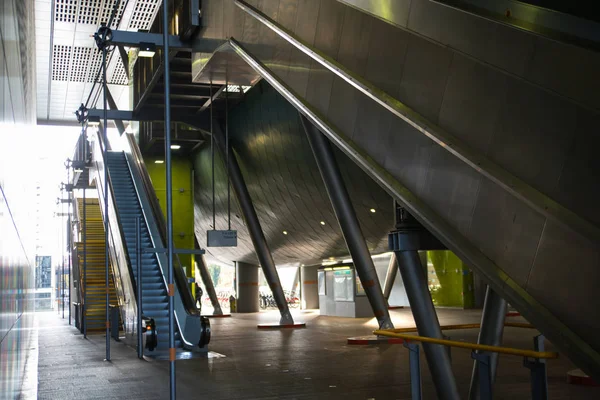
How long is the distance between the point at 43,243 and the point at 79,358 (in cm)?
3463

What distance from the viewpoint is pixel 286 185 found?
2322 centimetres

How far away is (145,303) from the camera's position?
612 inches

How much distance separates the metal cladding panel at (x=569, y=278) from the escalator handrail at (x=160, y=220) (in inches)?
430

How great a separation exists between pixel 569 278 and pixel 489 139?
1216 mm

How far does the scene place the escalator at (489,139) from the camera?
13.0 ft

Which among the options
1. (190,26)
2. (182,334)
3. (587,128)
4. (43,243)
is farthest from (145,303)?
(43,243)

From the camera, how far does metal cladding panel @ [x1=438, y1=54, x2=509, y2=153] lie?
474 centimetres

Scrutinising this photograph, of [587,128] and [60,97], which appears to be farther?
[60,97]

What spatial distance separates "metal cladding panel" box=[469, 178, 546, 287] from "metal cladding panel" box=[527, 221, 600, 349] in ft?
0.30

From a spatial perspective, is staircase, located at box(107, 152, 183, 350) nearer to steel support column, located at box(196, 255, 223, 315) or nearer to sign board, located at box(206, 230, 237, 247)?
sign board, located at box(206, 230, 237, 247)

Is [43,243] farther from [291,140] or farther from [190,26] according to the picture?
[190,26]

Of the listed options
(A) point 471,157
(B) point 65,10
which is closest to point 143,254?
(B) point 65,10

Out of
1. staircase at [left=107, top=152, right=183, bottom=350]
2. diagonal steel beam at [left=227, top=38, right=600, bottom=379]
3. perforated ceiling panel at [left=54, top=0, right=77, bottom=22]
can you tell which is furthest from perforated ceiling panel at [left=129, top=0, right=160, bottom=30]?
diagonal steel beam at [left=227, top=38, right=600, bottom=379]

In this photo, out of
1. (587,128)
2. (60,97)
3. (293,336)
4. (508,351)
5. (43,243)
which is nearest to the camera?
(587,128)
